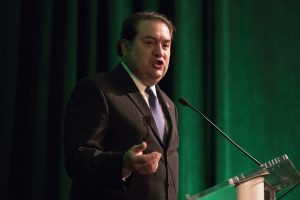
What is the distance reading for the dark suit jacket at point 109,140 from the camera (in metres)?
1.45

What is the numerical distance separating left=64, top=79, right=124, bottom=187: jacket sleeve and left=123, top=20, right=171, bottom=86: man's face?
29 centimetres

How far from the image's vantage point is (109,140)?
5.30 ft

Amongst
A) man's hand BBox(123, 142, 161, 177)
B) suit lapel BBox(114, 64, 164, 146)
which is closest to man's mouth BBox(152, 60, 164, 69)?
suit lapel BBox(114, 64, 164, 146)

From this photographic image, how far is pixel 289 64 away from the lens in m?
3.00

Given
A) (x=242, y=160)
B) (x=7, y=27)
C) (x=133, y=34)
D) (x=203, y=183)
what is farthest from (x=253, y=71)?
(x=7, y=27)

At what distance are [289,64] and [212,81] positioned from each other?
1.78ft

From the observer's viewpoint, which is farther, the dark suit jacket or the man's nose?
the man's nose

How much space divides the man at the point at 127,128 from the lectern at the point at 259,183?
0.69 ft

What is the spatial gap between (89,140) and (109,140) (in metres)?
0.12

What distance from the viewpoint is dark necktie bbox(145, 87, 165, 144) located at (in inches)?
68.9

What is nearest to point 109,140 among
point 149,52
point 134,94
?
point 134,94

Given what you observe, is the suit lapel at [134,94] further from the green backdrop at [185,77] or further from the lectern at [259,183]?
the green backdrop at [185,77]

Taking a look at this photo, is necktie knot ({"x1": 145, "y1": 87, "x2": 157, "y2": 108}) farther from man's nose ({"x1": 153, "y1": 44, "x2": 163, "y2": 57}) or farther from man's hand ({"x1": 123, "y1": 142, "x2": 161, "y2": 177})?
man's hand ({"x1": 123, "y1": 142, "x2": 161, "y2": 177})

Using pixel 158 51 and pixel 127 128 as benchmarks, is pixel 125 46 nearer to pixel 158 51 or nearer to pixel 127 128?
pixel 158 51
